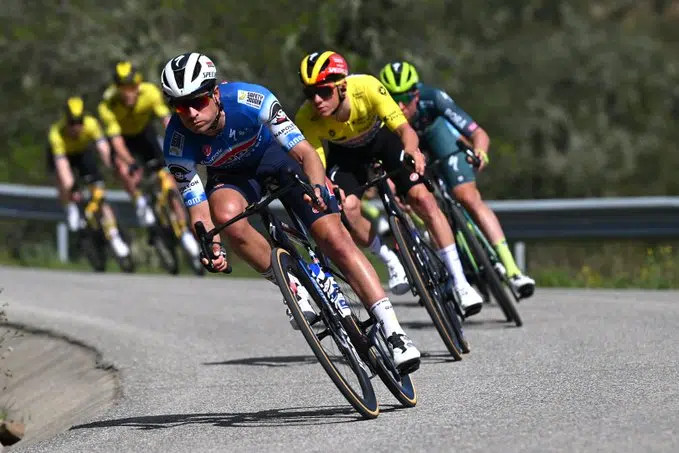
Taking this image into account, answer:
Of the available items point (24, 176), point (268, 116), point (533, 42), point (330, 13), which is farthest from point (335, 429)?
point (533, 42)

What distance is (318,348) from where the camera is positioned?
7.19 meters

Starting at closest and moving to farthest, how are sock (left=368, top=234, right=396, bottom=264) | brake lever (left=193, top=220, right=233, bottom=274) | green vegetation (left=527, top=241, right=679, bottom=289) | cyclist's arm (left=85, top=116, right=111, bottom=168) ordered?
brake lever (left=193, top=220, right=233, bottom=274) → sock (left=368, top=234, right=396, bottom=264) → green vegetation (left=527, top=241, right=679, bottom=289) → cyclist's arm (left=85, top=116, right=111, bottom=168)

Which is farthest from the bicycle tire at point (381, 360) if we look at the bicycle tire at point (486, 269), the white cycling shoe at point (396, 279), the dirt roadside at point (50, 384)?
the bicycle tire at point (486, 269)

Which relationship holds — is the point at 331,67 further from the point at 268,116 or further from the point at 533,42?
the point at 533,42

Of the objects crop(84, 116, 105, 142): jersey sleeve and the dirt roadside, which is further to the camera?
crop(84, 116, 105, 142): jersey sleeve

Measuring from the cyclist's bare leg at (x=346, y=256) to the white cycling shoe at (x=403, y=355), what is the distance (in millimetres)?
227

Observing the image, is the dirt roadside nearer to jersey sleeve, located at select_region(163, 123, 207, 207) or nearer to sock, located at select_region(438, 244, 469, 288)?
jersey sleeve, located at select_region(163, 123, 207, 207)

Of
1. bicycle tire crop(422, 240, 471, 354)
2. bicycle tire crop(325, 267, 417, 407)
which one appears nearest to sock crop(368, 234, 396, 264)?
bicycle tire crop(422, 240, 471, 354)

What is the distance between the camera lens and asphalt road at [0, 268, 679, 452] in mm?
6867

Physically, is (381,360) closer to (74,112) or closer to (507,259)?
(507,259)

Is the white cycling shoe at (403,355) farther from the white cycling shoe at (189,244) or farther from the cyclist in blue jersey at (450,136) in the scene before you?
the white cycling shoe at (189,244)

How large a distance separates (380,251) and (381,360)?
3262 millimetres

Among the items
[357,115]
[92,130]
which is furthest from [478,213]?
[92,130]

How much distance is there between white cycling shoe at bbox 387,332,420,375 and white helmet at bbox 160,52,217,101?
1565mm
